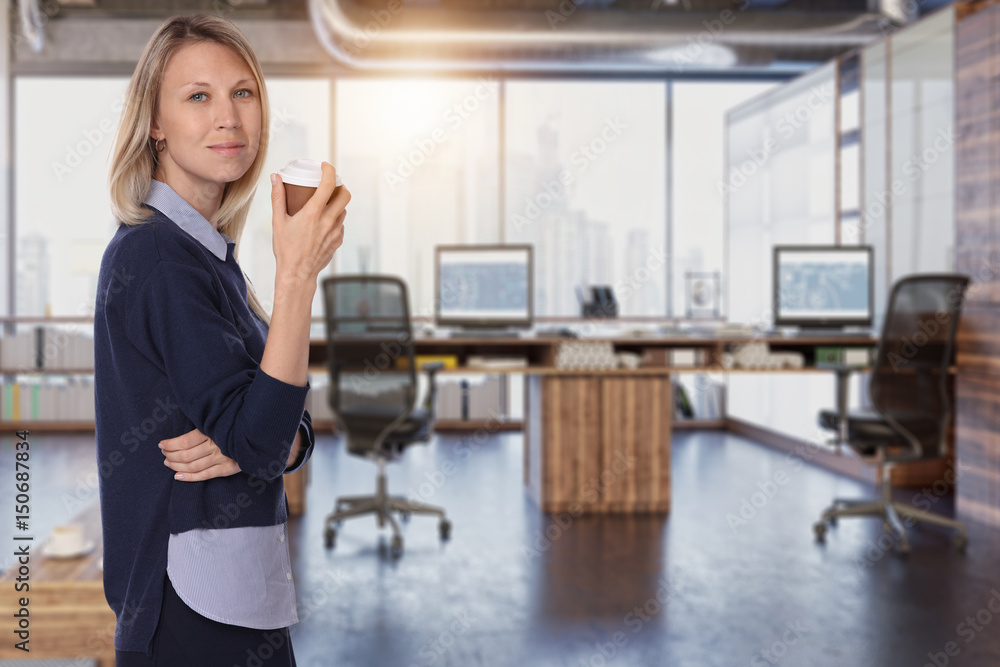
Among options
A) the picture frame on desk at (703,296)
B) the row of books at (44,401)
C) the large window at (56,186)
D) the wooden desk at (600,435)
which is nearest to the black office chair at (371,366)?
the wooden desk at (600,435)

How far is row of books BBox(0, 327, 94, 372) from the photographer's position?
257 inches

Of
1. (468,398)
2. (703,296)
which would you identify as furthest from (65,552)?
(703,296)

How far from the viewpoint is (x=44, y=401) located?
6711 mm

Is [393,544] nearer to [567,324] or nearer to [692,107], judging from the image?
[567,324]

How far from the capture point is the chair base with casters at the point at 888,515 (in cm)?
369

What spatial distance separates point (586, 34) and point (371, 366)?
374cm

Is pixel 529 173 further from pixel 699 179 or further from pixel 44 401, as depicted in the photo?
pixel 44 401

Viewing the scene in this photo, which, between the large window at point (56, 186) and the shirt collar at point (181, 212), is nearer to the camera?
the shirt collar at point (181, 212)

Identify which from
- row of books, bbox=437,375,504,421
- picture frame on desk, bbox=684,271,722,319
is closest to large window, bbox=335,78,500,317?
row of books, bbox=437,375,504,421

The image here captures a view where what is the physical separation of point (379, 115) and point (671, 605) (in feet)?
18.2

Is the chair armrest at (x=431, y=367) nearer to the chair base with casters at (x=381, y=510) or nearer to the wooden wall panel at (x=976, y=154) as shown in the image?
the chair base with casters at (x=381, y=510)

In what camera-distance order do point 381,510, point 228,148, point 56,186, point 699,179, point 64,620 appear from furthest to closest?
point 699,179, point 56,186, point 381,510, point 64,620, point 228,148

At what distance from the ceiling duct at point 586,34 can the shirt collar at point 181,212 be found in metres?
5.66

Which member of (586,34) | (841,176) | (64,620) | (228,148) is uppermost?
(586,34)
